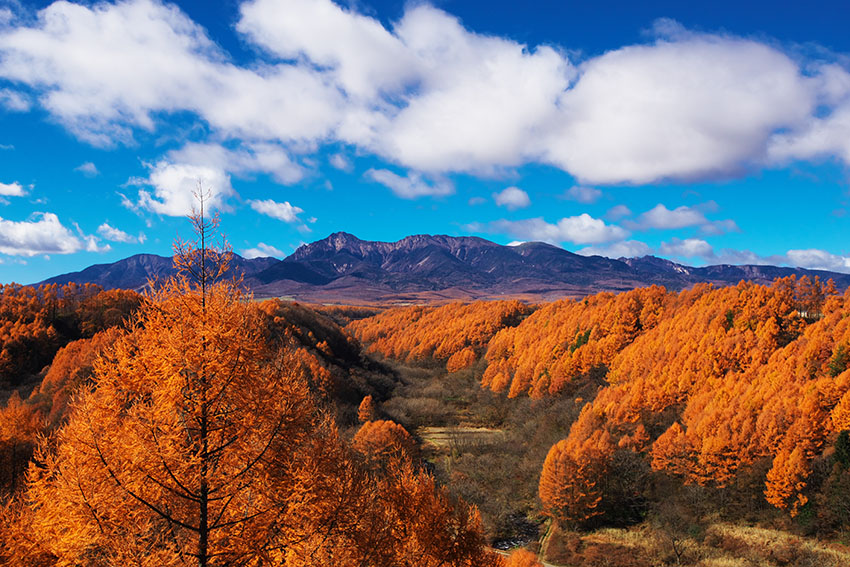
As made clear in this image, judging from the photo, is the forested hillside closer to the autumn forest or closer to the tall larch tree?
the autumn forest

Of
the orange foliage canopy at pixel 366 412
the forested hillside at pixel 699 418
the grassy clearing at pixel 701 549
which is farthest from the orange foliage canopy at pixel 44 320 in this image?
the grassy clearing at pixel 701 549

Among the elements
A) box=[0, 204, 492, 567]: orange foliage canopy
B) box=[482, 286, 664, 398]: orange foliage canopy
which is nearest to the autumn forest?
box=[0, 204, 492, 567]: orange foliage canopy

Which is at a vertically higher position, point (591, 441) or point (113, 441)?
point (113, 441)

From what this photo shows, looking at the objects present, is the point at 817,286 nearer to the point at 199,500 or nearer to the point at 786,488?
the point at 786,488

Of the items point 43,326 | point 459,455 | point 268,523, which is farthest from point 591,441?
point 43,326

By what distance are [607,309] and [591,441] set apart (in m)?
80.8

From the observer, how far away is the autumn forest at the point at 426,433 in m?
8.75

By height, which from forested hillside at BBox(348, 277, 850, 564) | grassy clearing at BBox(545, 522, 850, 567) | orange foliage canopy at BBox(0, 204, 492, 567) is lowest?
grassy clearing at BBox(545, 522, 850, 567)

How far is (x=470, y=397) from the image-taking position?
127 m

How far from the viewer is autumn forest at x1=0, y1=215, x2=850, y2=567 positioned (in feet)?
28.7

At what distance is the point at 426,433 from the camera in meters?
95.2

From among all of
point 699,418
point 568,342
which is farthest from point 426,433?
point 568,342

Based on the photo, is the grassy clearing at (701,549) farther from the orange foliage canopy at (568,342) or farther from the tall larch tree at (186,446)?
the tall larch tree at (186,446)

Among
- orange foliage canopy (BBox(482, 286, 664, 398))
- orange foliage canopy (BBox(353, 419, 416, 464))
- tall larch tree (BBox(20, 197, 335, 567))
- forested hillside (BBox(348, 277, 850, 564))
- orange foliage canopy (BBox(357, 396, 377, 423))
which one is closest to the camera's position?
tall larch tree (BBox(20, 197, 335, 567))
